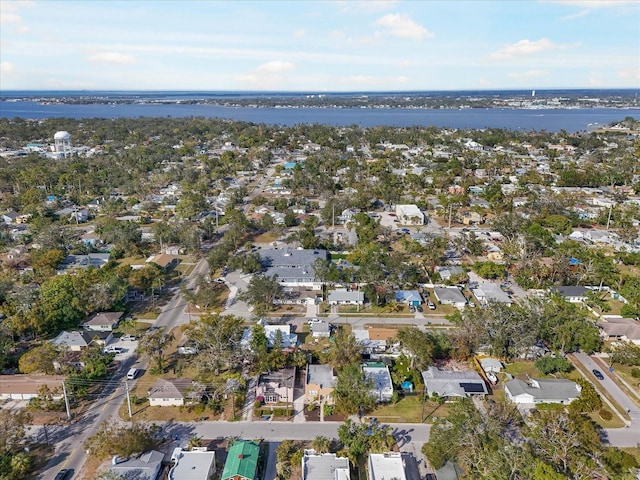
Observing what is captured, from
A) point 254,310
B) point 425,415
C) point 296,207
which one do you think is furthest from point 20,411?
point 296,207

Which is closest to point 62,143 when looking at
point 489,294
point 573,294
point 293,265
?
point 293,265

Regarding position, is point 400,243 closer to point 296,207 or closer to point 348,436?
point 296,207

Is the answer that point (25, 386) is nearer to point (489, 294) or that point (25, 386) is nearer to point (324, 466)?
point (324, 466)

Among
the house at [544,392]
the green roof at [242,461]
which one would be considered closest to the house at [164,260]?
the green roof at [242,461]

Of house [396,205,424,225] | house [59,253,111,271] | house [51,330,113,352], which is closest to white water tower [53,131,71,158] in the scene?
house [59,253,111,271]

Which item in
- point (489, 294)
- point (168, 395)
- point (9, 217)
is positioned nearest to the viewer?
point (168, 395)

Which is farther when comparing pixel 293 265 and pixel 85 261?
pixel 85 261

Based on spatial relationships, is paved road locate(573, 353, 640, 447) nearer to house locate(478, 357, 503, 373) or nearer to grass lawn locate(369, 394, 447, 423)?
house locate(478, 357, 503, 373)
